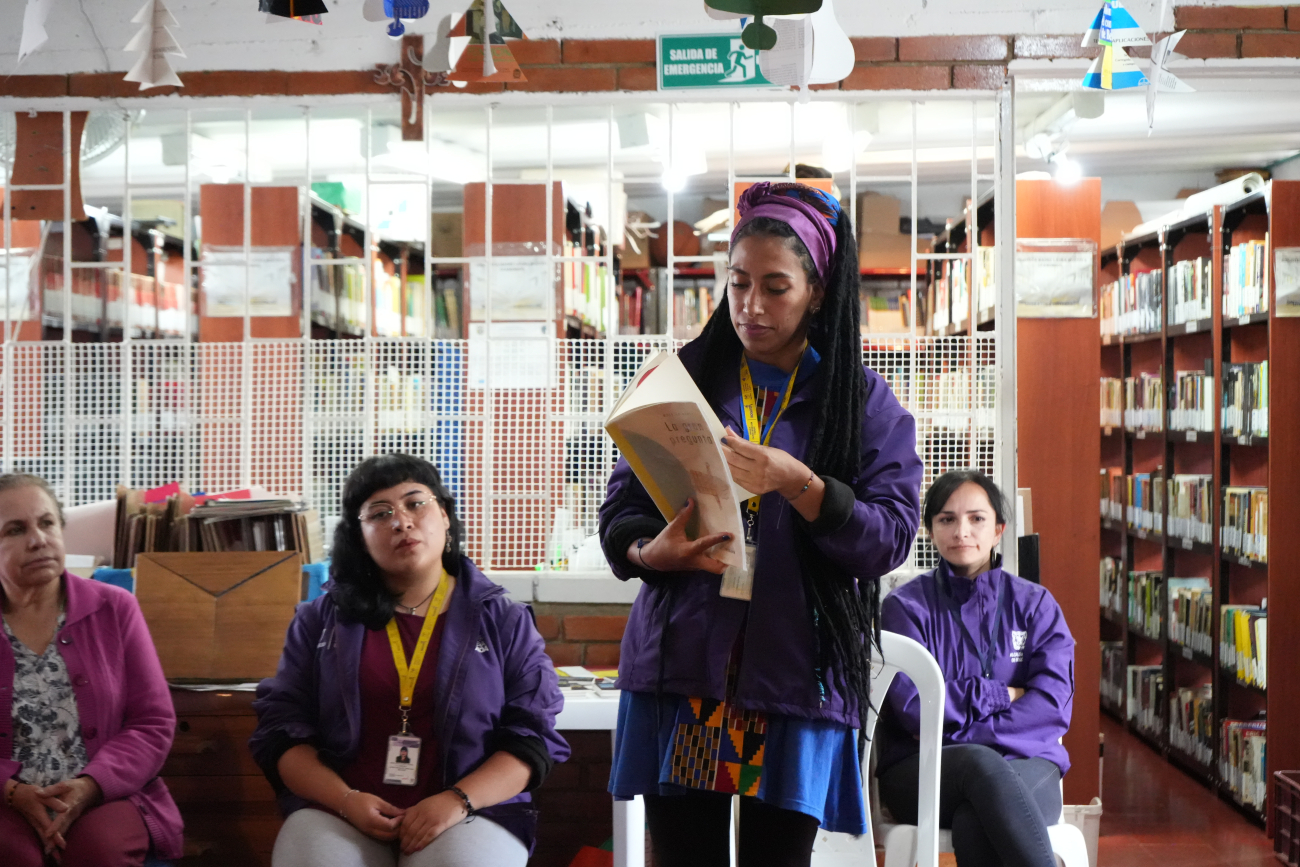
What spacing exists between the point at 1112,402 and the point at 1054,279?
2.49 metres

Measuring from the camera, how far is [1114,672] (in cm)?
548

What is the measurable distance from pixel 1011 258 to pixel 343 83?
2.10 metres

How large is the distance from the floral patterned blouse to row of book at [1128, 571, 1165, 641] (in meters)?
4.27

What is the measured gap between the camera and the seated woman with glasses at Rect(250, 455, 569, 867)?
6.72 ft

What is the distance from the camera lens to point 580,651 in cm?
331

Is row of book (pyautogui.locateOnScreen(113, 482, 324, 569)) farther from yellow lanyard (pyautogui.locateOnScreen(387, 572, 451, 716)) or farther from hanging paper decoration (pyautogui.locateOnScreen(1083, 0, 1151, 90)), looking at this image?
hanging paper decoration (pyautogui.locateOnScreen(1083, 0, 1151, 90))

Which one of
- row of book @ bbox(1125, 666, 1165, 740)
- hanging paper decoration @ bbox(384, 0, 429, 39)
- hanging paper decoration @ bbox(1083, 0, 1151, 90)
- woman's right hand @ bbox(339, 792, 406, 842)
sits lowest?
row of book @ bbox(1125, 666, 1165, 740)

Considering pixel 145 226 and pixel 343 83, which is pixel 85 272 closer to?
pixel 343 83

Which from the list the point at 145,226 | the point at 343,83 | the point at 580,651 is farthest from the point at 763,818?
the point at 145,226

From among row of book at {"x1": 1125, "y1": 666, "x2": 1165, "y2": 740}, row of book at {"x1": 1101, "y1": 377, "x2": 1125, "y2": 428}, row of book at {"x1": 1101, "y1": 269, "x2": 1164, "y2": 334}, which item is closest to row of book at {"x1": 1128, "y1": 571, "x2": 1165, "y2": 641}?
row of book at {"x1": 1125, "y1": 666, "x2": 1165, "y2": 740}

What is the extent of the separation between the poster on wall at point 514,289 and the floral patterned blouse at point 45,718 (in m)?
1.54

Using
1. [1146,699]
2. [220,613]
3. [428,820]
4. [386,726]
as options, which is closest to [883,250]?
[1146,699]

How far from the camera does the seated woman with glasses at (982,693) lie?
2332 millimetres

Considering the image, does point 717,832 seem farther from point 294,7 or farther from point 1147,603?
point 1147,603
